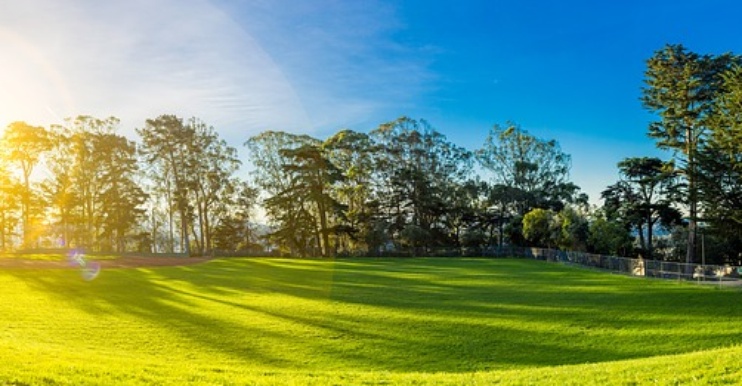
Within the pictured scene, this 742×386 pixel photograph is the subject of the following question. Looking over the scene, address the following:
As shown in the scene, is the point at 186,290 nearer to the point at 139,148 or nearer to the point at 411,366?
the point at 411,366

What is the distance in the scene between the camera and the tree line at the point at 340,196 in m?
54.3

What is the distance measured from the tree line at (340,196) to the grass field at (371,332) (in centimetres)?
2648

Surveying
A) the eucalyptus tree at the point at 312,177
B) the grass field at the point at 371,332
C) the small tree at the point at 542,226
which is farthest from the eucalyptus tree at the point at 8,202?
the small tree at the point at 542,226

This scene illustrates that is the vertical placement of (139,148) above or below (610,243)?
above

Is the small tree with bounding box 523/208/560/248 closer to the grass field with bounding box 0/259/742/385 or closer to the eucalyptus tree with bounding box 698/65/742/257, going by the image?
the eucalyptus tree with bounding box 698/65/742/257

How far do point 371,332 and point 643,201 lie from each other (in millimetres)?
50510

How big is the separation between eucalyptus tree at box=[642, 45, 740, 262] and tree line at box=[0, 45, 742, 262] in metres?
0.57

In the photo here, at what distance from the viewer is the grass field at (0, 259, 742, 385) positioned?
997 cm

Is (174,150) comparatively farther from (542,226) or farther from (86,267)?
(542,226)

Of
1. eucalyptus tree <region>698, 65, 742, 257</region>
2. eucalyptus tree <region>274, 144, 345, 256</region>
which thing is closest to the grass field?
eucalyptus tree <region>698, 65, 742, 257</region>

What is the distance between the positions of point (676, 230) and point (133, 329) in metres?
56.2

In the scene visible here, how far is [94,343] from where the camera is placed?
1527 centimetres

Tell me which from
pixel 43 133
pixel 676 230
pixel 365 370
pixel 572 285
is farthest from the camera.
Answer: pixel 43 133

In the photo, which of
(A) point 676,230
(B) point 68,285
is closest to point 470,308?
(B) point 68,285
